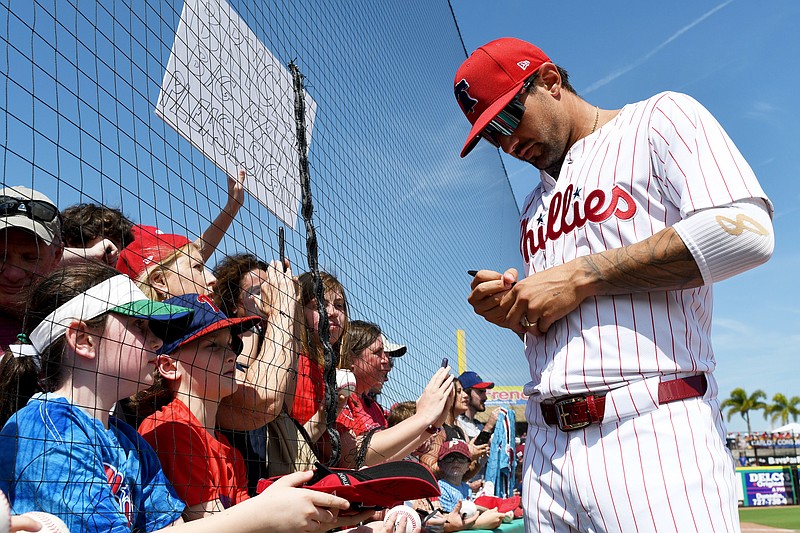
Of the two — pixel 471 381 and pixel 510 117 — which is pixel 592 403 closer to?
pixel 510 117

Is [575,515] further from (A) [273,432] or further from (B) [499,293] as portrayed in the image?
(A) [273,432]

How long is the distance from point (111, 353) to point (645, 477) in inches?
48.0

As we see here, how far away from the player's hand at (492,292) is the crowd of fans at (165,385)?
0.46 m

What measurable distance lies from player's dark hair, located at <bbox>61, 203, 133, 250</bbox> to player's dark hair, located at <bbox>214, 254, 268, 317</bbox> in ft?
1.24

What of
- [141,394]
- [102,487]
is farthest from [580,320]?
[141,394]

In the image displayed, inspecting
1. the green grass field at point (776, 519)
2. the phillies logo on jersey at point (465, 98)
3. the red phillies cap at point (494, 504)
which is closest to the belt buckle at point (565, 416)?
the phillies logo on jersey at point (465, 98)

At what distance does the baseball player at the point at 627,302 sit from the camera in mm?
1356

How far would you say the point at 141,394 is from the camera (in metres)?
2.12

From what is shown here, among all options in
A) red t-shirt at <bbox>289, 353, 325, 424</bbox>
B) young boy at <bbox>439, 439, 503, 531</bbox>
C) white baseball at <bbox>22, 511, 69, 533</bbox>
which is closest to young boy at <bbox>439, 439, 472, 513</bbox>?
young boy at <bbox>439, 439, 503, 531</bbox>

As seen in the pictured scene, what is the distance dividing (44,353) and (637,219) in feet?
4.52

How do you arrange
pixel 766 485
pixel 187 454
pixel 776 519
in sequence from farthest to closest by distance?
pixel 766 485 → pixel 776 519 → pixel 187 454

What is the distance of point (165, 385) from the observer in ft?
7.00

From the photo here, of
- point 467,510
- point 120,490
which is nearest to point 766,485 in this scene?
point 467,510

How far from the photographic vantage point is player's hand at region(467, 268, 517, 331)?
162cm
